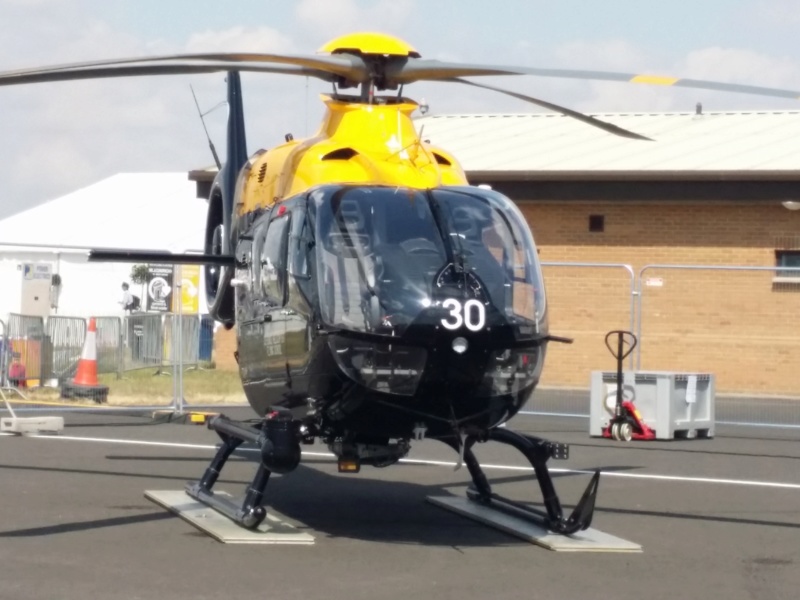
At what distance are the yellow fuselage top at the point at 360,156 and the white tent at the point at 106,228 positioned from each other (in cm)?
2249

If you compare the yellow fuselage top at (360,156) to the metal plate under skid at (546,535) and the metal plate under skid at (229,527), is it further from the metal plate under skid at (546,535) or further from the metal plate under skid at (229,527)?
the metal plate under skid at (546,535)

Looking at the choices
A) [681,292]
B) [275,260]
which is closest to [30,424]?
[275,260]

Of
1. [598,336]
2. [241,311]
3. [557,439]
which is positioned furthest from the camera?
[598,336]

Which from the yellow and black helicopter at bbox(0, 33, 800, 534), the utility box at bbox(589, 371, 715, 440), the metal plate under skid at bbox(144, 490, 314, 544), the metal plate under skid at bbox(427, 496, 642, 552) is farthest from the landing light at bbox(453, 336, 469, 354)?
the utility box at bbox(589, 371, 715, 440)

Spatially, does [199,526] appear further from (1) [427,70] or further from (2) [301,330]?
(1) [427,70]

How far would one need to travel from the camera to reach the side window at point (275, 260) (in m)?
9.04

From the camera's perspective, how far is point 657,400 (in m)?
16.7

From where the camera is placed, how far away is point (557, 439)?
653 inches

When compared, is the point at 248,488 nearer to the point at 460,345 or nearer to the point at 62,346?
the point at 460,345

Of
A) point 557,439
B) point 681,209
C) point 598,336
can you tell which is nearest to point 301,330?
point 557,439

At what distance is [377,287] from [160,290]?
867 inches

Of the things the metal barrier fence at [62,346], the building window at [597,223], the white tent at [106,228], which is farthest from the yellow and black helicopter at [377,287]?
the white tent at [106,228]

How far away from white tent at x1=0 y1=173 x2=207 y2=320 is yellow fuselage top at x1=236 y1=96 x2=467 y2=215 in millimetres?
22490

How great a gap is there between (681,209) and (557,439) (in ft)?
30.6
